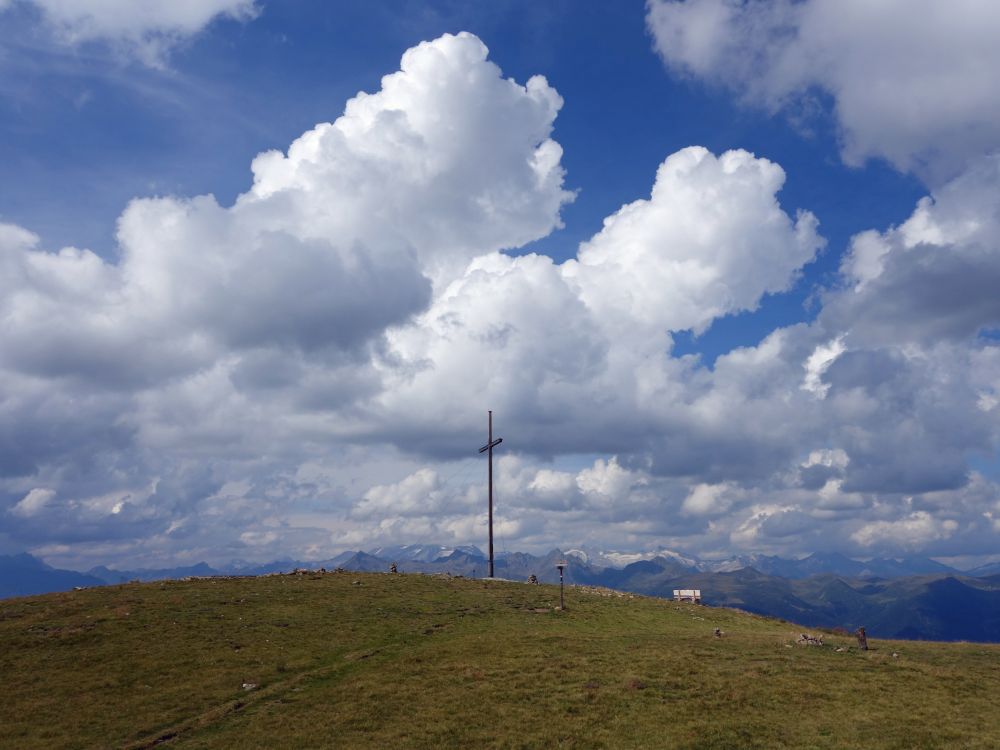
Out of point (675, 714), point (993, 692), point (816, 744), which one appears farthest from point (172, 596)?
point (993, 692)

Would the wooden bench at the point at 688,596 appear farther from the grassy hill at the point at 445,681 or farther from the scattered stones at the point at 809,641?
the scattered stones at the point at 809,641

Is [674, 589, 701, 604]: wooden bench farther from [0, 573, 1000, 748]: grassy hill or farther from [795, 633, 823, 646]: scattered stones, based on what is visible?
[795, 633, 823, 646]: scattered stones

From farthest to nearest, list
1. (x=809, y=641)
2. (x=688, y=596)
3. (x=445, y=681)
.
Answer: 1. (x=688, y=596)
2. (x=809, y=641)
3. (x=445, y=681)

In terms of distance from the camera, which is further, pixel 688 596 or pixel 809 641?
pixel 688 596

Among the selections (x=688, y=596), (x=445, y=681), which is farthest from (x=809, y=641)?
(x=688, y=596)

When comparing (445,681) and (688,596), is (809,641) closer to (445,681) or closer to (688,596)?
(445,681)

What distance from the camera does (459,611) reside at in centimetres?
6475

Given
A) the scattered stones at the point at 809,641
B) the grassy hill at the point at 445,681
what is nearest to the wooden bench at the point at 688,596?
the grassy hill at the point at 445,681

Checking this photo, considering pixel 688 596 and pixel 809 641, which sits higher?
Result: pixel 688 596

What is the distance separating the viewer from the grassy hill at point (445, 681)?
35438 mm

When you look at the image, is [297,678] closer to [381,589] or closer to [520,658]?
[520,658]

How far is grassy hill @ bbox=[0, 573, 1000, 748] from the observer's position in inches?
1395

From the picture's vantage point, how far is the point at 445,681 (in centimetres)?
4347

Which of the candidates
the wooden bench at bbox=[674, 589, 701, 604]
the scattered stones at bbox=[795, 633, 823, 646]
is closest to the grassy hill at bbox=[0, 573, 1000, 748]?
the scattered stones at bbox=[795, 633, 823, 646]
